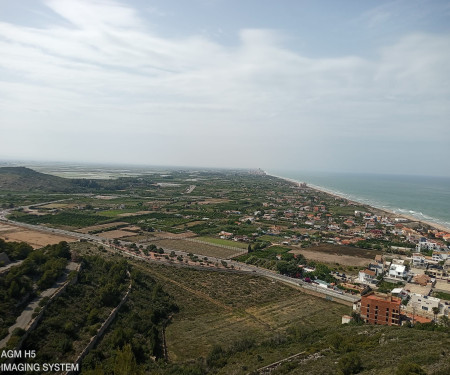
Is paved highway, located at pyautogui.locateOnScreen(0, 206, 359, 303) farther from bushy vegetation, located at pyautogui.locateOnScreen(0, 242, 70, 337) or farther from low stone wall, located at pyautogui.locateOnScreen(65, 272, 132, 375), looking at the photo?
low stone wall, located at pyautogui.locateOnScreen(65, 272, 132, 375)

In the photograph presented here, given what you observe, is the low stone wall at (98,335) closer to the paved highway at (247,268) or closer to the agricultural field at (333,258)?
the paved highway at (247,268)

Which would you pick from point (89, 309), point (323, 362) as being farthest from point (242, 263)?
point (323, 362)

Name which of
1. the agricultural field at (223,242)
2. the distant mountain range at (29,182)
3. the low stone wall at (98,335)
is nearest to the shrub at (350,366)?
the low stone wall at (98,335)

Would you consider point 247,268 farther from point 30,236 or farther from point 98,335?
point 30,236

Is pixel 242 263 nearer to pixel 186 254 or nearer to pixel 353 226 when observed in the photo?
pixel 186 254

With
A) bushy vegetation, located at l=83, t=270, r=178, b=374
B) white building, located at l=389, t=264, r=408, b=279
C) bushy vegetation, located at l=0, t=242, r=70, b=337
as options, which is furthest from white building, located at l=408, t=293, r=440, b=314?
bushy vegetation, located at l=0, t=242, r=70, b=337

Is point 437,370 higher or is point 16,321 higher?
point 437,370

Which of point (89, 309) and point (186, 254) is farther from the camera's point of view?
point (186, 254)

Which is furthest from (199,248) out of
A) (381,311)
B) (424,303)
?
(424,303)
